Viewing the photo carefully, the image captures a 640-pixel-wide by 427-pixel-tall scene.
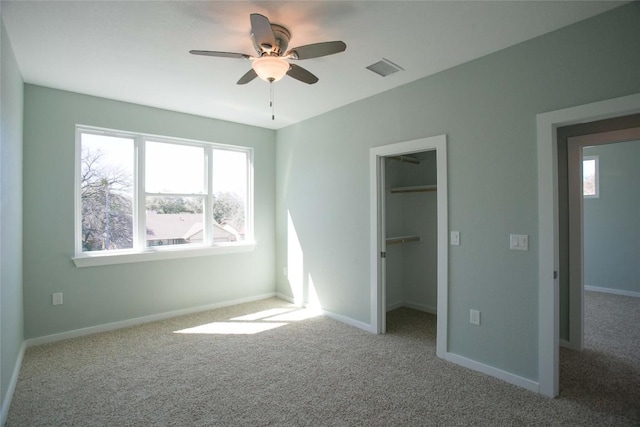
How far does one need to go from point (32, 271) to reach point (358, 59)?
151 inches

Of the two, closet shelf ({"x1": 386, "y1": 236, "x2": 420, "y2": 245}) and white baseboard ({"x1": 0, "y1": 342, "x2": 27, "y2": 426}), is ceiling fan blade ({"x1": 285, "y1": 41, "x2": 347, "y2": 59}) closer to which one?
closet shelf ({"x1": 386, "y1": 236, "x2": 420, "y2": 245})

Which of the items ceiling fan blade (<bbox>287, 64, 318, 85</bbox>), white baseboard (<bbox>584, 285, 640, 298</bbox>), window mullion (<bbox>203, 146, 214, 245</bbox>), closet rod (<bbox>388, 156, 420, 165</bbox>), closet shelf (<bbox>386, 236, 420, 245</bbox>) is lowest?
white baseboard (<bbox>584, 285, 640, 298</bbox>)

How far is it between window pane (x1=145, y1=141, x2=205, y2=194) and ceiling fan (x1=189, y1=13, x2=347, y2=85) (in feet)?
7.75

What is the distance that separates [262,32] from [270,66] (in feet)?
1.01

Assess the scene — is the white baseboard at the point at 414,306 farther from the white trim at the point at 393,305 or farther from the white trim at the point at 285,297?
the white trim at the point at 285,297

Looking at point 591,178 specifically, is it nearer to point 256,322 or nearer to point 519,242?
point 519,242

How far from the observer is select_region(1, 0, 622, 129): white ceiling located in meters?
2.06

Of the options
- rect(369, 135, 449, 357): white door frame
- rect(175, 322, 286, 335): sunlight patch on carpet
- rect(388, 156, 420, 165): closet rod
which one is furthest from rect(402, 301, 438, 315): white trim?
rect(388, 156, 420, 165): closet rod

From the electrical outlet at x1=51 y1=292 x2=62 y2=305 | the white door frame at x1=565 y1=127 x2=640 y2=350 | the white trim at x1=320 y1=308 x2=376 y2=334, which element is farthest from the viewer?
the white trim at x1=320 y1=308 x2=376 y2=334

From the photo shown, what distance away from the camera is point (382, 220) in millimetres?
3662

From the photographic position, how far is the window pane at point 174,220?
412 cm

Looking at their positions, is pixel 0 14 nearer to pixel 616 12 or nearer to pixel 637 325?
pixel 616 12

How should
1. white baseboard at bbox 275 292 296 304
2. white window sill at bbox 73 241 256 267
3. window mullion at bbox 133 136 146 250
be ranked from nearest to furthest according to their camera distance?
white window sill at bbox 73 241 256 267 < window mullion at bbox 133 136 146 250 < white baseboard at bbox 275 292 296 304

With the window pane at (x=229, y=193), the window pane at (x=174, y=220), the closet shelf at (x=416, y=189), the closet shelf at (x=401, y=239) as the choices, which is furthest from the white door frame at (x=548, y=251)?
the window pane at (x=174, y=220)
